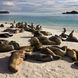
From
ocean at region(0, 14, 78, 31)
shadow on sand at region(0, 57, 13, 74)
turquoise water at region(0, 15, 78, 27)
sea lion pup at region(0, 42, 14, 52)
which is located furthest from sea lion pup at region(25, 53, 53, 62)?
turquoise water at region(0, 15, 78, 27)

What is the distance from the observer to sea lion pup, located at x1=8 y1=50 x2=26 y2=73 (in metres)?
6.91

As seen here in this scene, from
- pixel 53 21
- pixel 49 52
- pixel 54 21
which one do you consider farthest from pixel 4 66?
pixel 53 21

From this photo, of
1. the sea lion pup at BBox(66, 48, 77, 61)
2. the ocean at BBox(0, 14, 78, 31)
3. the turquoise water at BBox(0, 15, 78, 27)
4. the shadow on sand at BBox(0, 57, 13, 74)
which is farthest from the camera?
the turquoise water at BBox(0, 15, 78, 27)

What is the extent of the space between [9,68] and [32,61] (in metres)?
1.57

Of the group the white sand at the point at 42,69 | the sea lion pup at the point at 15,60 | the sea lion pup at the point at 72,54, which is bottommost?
the white sand at the point at 42,69

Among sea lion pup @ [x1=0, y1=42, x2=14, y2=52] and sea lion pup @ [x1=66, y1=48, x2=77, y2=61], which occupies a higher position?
sea lion pup @ [x1=0, y1=42, x2=14, y2=52]

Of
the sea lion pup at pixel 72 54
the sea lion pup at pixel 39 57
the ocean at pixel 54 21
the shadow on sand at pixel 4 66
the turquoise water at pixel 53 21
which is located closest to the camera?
the shadow on sand at pixel 4 66

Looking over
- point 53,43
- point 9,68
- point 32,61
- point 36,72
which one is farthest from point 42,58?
point 53,43

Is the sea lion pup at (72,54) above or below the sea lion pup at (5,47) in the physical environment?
below

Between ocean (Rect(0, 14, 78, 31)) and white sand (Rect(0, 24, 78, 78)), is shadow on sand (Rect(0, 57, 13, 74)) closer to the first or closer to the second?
white sand (Rect(0, 24, 78, 78))

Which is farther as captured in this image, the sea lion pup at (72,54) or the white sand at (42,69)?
the sea lion pup at (72,54)

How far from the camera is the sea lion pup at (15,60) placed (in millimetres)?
6907

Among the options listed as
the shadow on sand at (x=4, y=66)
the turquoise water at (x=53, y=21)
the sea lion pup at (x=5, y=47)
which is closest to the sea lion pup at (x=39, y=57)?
the shadow on sand at (x=4, y=66)

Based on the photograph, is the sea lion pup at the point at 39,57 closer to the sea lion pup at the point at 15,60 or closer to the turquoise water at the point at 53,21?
the sea lion pup at the point at 15,60
